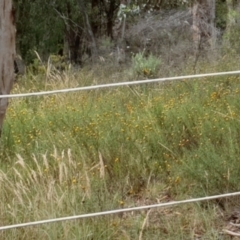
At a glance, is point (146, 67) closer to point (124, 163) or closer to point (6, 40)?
point (124, 163)

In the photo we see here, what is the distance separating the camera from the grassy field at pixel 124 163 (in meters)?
4.09

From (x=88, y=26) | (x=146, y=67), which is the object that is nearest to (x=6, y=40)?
(x=146, y=67)

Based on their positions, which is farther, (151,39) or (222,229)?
(151,39)

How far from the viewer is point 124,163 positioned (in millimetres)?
4906

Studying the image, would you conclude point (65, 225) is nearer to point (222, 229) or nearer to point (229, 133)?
point (222, 229)

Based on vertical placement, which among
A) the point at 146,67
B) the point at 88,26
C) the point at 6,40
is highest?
the point at 6,40

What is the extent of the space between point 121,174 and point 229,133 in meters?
0.89

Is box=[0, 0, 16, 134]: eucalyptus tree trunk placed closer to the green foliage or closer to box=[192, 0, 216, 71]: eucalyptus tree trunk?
the green foliage

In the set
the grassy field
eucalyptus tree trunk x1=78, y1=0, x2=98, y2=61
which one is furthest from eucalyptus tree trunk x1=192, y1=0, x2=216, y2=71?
the grassy field

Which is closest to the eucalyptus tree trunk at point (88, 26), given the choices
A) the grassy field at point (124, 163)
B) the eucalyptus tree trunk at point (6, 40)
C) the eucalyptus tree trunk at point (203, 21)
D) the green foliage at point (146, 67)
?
the eucalyptus tree trunk at point (203, 21)

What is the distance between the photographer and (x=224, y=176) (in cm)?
441

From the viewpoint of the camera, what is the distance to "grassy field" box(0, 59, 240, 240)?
4.09m

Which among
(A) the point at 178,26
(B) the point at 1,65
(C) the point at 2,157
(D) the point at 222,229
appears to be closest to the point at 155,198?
(D) the point at 222,229

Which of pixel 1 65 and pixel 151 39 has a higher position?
pixel 1 65
